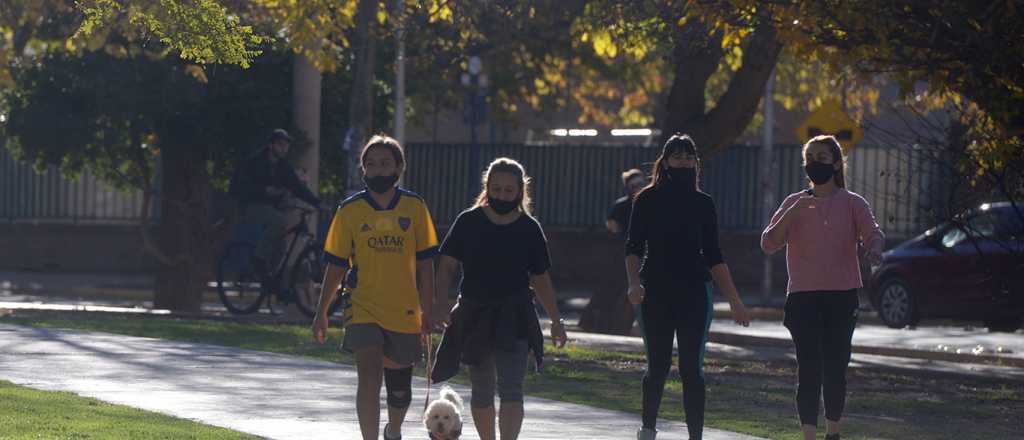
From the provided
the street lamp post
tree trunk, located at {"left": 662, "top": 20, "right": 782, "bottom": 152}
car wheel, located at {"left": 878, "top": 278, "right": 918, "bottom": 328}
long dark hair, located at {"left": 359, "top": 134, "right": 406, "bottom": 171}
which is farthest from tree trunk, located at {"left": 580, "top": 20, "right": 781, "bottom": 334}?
the street lamp post

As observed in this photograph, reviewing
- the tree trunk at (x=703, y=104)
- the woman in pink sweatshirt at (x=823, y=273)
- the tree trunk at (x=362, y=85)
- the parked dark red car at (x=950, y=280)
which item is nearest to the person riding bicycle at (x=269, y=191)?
the tree trunk at (x=362, y=85)

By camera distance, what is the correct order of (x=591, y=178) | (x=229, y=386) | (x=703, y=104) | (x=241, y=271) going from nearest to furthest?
(x=229, y=386), (x=241, y=271), (x=703, y=104), (x=591, y=178)

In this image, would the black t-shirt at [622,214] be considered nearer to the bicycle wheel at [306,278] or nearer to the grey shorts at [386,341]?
the bicycle wheel at [306,278]

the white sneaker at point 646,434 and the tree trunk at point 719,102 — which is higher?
the tree trunk at point 719,102

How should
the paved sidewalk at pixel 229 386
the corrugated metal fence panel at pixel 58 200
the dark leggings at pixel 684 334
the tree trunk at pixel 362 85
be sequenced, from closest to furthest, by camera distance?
1. the dark leggings at pixel 684 334
2. the paved sidewalk at pixel 229 386
3. the tree trunk at pixel 362 85
4. the corrugated metal fence panel at pixel 58 200

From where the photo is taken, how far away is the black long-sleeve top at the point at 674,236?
968 cm

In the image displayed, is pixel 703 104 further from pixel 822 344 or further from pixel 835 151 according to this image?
pixel 822 344

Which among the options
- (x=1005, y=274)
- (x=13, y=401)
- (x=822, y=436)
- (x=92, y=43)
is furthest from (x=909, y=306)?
(x=13, y=401)

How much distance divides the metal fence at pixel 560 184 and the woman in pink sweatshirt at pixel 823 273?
62.8 feet

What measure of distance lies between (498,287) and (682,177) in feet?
4.38

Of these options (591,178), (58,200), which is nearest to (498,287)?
(591,178)

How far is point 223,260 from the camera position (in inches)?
728

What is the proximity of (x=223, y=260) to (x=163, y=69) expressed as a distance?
2.83 m

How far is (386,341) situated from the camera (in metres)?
8.91
